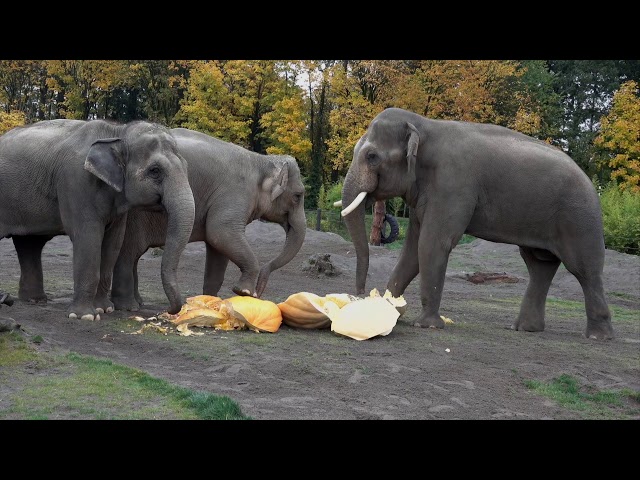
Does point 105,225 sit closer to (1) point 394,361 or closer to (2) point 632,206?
(1) point 394,361

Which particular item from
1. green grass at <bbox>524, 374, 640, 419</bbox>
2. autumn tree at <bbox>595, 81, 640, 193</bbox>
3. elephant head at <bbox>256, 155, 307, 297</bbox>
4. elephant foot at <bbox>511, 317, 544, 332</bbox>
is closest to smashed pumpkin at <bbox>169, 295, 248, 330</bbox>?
elephant head at <bbox>256, 155, 307, 297</bbox>

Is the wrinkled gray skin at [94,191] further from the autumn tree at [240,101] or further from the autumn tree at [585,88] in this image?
the autumn tree at [585,88]

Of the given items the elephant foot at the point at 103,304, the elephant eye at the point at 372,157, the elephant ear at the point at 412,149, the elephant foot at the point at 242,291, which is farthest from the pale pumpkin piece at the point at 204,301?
the elephant ear at the point at 412,149

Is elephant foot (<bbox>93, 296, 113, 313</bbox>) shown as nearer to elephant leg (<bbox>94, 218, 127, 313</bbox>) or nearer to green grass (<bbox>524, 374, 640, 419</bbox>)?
elephant leg (<bbox>94, 218, 127, 313</bbox>)

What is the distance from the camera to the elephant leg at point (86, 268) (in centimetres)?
1066

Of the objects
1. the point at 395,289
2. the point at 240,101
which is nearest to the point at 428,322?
the point at 395,289

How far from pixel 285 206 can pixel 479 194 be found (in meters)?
3.12

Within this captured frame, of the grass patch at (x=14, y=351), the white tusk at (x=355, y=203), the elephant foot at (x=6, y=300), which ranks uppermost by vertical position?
the white tusk at (x=355, y=203)

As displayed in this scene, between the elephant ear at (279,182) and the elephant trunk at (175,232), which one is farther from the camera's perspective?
the elephant ear at (279,182)

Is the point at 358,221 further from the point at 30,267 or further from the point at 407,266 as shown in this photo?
A: the point at 30,267

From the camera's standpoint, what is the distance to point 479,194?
11.9m

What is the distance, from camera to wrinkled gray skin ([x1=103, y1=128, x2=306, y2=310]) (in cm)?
1188

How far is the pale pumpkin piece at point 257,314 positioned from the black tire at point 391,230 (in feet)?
47.2

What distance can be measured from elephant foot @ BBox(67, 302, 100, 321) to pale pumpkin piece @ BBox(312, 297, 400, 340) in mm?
2825
